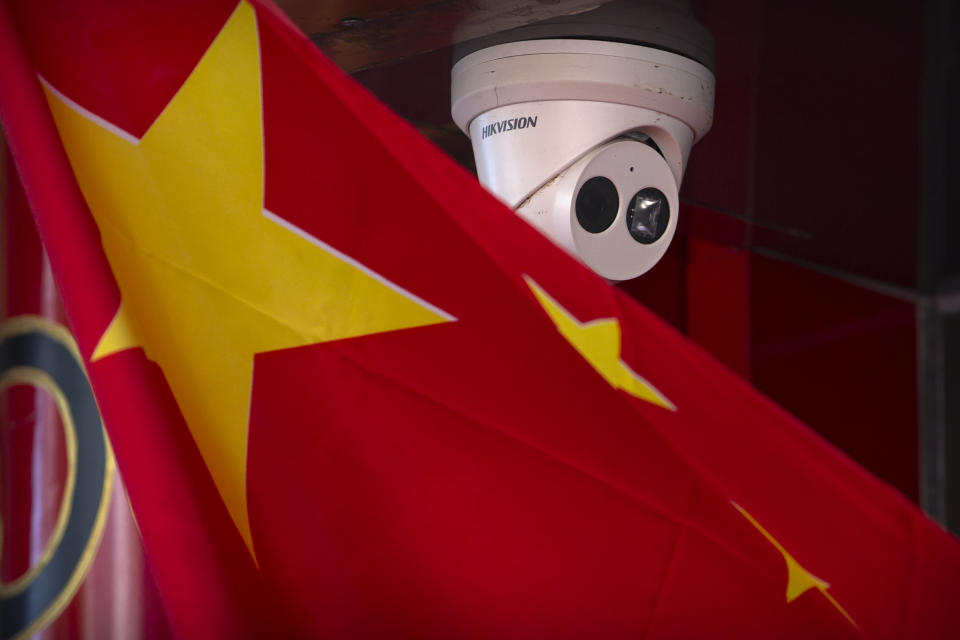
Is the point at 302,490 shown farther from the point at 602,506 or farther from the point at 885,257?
the point at 885,257

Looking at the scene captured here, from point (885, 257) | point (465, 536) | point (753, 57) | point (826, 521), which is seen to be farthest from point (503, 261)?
point (885, 257)

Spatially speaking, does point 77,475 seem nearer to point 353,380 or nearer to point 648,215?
point 353,380

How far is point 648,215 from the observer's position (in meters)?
1.10

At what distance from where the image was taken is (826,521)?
2.84 ft

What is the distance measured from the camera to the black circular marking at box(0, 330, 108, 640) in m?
0.69

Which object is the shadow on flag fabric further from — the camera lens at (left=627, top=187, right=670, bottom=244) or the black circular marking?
the camera lens at (left=627, top=187, right=670, bottom=244)

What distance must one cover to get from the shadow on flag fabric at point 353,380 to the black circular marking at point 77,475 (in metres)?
0.12

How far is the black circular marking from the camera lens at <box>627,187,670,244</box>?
59 cm

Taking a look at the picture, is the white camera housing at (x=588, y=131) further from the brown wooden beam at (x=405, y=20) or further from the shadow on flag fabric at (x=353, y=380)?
the shadow on flag fabric at (x=353, y=380)

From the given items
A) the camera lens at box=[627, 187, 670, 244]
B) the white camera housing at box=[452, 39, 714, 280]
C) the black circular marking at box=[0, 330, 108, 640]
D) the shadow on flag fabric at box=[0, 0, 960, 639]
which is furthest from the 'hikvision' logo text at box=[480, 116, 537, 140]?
the black circular marking at box=[0, 330, 108, 640]

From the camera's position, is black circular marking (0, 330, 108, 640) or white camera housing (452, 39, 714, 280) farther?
white camera housing (452, 39, 714, 280)

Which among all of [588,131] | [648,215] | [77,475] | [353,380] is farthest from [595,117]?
[77,475]

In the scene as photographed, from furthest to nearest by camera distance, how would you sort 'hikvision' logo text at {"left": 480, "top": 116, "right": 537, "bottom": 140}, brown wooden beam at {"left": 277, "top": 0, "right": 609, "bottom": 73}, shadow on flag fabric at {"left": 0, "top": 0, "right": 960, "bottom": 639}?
'hikvision' logo text at {"left": 480, "top": 116, "right": 537, "bottom": 140}, brown wooden beam at {"left": 277, "top": 0, "right": 609, "bottom": 73}, shadow on flag fabric at {"left": 0, "top": 0, "right": 960, "bottom": 639}

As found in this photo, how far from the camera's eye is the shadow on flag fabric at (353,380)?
63cm
